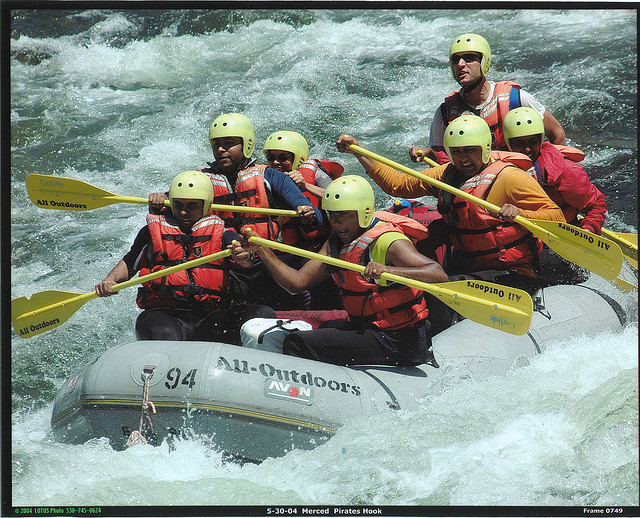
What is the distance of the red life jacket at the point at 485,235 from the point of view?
4812 millimetres

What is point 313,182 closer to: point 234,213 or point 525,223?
point 234,213

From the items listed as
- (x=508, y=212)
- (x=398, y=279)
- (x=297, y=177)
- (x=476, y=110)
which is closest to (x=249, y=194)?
(x=297, y=177)

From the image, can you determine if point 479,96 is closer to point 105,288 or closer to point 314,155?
point 105,288

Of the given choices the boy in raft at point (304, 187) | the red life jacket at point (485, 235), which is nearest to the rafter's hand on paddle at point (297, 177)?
the boy in raft at point (304, 187)

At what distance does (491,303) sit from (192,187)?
179 centimetres

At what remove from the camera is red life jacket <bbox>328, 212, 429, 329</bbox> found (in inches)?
170

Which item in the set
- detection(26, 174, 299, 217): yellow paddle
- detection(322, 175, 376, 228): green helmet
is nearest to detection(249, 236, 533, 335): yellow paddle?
detection(322, 175, 376, 228): green helmet

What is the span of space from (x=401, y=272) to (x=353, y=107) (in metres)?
5.95

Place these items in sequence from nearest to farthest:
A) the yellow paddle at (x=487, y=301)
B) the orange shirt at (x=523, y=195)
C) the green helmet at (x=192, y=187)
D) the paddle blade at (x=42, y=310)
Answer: the yellow paddle at (x=487, y=301)
the green helmet at (x=192, y=187)
the orange shirt at (x=523, y=195)
the paddle blade at (x=42, y=310)

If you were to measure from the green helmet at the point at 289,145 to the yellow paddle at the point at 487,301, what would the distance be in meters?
1.13

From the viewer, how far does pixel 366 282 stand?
4.34 metres

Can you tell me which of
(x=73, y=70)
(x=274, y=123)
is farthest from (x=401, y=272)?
(x=73, y=70)

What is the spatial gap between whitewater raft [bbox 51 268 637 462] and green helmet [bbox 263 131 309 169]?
1.64 m

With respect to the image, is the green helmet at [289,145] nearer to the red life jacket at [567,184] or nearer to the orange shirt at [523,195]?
the orange shirt at [523,195]
